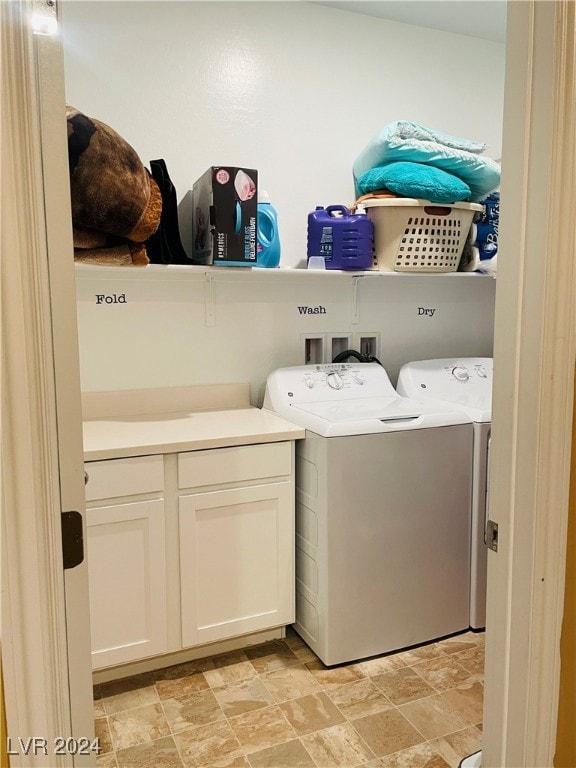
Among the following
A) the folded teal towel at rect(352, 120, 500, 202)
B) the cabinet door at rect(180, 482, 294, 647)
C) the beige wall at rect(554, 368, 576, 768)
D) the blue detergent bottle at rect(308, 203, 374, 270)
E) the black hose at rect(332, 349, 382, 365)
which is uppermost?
the folded teal towel at rect(352, 120, 500, 202)

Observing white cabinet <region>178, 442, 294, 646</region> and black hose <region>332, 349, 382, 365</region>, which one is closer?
white cabinet <region>178, 442, 294, 646</region>

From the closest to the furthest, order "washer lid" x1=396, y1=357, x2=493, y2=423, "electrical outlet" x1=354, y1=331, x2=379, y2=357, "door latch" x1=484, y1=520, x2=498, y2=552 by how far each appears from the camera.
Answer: "door latch" x1=484, y1=520, x2=498, y2=552 < "washer lid" x1=396, y1=357, x2=493, y2=423 < "electrical outlet" x1=354, y1=331, x2=379, y2=357

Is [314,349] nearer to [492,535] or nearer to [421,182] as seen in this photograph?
[421,182]

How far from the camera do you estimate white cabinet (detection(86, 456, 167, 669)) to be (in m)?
2.00

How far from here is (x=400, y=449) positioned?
2262 millimetres

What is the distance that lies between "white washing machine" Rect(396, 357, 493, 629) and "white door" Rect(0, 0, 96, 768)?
1700 millimetres

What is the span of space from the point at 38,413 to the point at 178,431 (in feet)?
4.83

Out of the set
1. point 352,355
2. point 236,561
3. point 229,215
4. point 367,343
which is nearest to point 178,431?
point 236,561

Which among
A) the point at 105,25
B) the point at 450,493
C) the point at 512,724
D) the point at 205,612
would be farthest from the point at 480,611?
the point at 105,25

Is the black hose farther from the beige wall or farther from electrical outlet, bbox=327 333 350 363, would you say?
the beige wall

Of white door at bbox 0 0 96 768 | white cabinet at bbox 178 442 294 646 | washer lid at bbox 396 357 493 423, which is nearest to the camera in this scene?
white door at bbox 0 0 96 768

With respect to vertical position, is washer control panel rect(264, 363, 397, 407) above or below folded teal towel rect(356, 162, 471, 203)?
below

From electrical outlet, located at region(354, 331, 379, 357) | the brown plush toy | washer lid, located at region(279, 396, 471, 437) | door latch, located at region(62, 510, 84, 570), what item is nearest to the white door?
door latch, located at region(62, 510, 84, 570)

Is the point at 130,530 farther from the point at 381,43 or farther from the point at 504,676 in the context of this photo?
the point at 381,43
